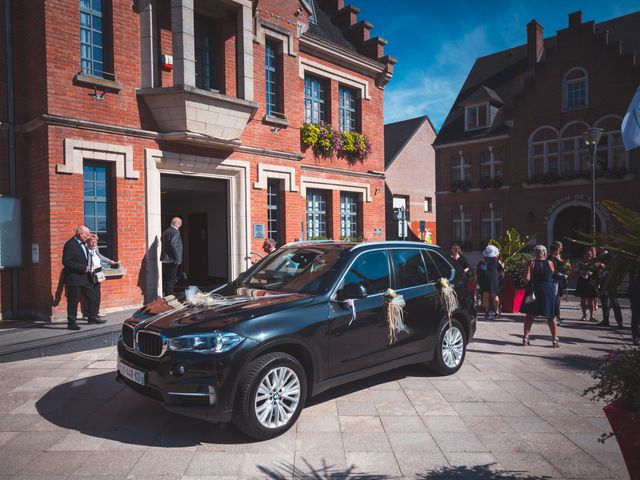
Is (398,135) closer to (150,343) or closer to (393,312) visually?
(393,312)

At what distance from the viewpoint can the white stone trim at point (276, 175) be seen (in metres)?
12.1

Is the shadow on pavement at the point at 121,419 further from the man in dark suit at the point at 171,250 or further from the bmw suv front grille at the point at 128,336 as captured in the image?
the man in dark suit at the point at 171,250

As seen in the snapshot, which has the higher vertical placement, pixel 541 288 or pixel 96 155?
pixel 96 155

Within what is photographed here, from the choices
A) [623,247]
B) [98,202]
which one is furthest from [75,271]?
[623,247]

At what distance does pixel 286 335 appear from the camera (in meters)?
4.41

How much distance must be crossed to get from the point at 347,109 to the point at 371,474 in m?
13.5

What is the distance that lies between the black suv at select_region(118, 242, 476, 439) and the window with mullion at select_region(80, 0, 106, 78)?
6219 mm

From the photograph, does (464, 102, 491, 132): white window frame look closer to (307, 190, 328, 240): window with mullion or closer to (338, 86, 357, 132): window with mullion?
(338, 86, 357, 132): window with mullion

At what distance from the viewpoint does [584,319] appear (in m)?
11.2

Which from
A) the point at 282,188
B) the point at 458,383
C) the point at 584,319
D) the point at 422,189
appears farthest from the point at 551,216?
the point at 458,383

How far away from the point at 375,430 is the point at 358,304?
4.26ft

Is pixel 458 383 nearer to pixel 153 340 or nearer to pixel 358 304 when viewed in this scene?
pixel 358 304

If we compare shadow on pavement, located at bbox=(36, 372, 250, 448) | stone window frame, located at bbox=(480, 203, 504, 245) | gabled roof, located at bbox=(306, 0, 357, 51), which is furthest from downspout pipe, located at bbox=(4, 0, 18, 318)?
stone window frame, located at bbox=(480, 203, 504, 245)

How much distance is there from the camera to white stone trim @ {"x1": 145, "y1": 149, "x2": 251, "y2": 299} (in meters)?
10.0
